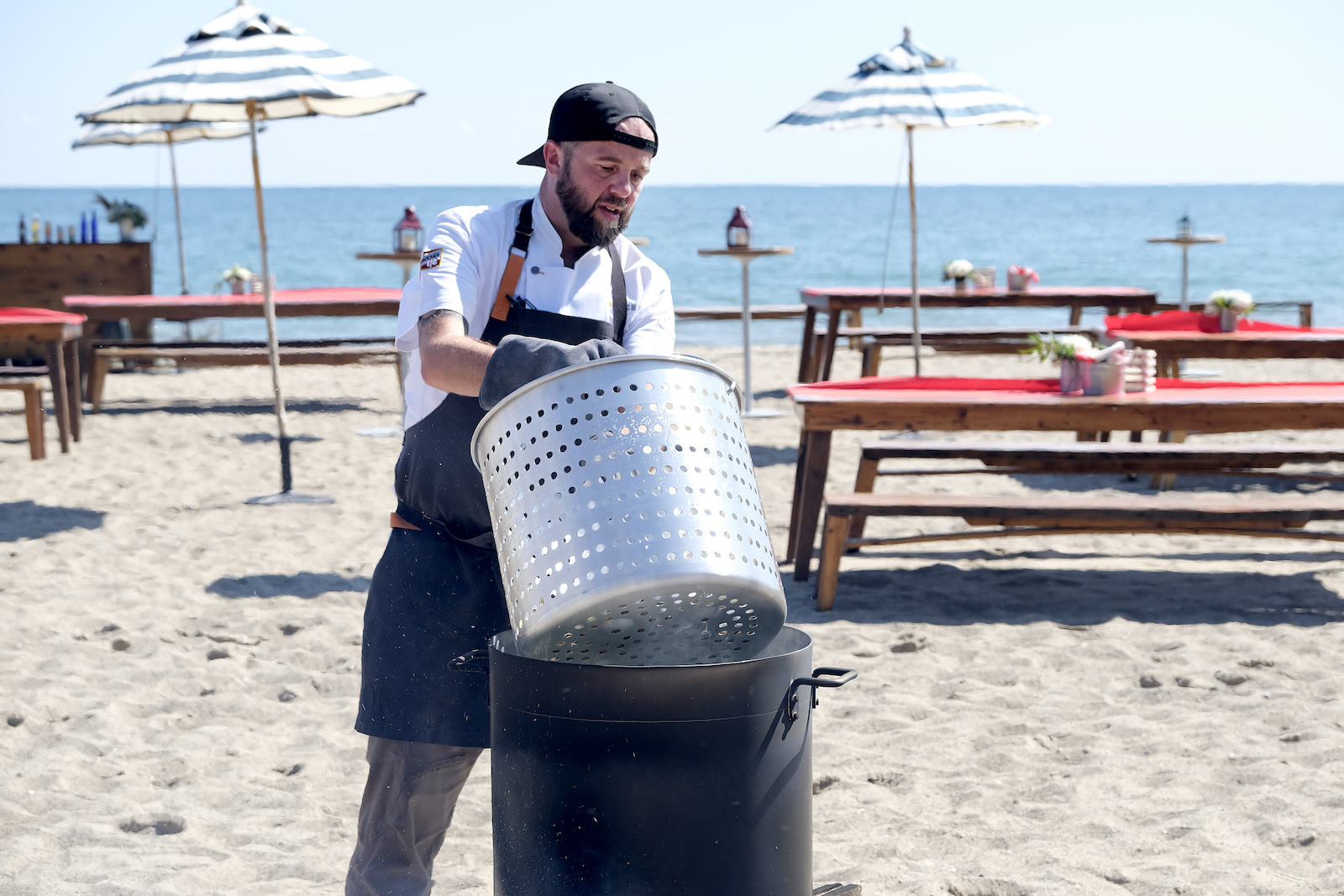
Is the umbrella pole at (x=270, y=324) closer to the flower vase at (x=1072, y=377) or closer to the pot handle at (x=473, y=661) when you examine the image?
the flower vase at (x=1072, y=377)

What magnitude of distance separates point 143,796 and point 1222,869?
2807 mm

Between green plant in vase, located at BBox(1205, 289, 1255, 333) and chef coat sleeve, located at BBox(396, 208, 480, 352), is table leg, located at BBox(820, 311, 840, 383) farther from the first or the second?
chef coat sleeve, located at BBox(396, 208, 480, 352)

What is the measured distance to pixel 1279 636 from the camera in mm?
4898

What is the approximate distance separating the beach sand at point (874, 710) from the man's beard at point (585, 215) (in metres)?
1.66

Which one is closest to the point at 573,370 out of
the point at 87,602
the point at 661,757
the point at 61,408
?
the point at 661,757

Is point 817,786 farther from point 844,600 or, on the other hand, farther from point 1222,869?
point 844,600

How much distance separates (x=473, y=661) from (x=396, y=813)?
364 millimetres

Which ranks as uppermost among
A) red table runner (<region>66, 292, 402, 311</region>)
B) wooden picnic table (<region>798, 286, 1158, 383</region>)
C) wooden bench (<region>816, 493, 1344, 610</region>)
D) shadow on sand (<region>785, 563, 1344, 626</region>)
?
red table runner (<region>66, 292, 402, 311</region>)

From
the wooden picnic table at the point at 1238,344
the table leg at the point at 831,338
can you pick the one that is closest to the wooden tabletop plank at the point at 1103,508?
the wooden picnic table at the point at 1238,344

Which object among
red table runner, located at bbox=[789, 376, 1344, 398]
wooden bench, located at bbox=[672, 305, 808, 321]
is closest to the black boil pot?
red table runner, located at bbox=[789, 376, 1344, 398]

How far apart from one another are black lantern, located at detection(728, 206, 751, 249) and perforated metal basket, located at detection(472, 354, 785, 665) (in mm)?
8763

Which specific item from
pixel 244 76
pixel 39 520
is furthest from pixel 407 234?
pixel 39 520

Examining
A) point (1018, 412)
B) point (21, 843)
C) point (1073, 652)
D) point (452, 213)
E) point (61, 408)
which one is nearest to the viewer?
point (452, 213)

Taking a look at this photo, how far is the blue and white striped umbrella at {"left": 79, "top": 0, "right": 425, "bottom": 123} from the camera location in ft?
22.5
